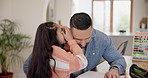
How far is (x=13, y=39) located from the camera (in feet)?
12.2

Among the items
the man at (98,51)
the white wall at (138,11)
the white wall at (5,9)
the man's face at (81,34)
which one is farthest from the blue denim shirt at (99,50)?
the white wall at (138,11)

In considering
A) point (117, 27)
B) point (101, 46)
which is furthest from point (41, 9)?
point (117, 27)

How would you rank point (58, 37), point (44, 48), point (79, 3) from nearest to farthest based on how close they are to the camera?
point (44, 48), point (58, 37), point (79, 3)

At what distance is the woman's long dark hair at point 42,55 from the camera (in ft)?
4.06

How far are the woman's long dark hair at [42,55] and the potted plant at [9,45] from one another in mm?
2433

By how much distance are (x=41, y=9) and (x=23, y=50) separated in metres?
0.88

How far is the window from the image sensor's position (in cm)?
905

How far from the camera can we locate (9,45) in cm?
364

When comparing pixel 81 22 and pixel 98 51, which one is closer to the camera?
pixel 81 22

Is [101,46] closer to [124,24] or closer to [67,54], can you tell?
[67,54]

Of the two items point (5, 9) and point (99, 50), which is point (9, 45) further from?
point (99, 50)

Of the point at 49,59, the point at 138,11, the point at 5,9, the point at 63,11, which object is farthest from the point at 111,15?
the point at 49,59

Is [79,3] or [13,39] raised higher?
[79,3]

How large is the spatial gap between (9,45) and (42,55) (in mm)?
2578
